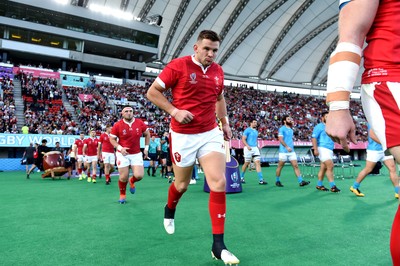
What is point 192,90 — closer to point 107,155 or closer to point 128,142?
point 128,142

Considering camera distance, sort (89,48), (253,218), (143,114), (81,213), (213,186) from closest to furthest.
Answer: (213,186) → (253,218) → (81,213) → (143,114) → (89,48)

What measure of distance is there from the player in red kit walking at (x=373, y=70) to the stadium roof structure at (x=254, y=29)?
134 feet

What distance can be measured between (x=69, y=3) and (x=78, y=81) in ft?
37.7

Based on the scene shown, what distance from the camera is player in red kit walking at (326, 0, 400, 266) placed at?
4.72ft

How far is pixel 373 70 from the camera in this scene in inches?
60.6

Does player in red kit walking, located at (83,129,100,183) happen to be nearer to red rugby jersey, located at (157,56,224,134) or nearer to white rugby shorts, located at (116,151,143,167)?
white rugby shorts, located at (116,151,143,167)

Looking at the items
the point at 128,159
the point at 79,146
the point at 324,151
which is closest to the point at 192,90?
the point at 128,159

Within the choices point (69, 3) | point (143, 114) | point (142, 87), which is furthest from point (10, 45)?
point (143, 114)

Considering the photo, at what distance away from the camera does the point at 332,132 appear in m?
1.42

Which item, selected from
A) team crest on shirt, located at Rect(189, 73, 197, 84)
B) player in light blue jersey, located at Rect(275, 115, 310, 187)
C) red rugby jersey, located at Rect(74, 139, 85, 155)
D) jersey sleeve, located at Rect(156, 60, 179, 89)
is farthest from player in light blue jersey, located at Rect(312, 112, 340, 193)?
red rugby jersey, located at Rect(74, 139, 85, 155)

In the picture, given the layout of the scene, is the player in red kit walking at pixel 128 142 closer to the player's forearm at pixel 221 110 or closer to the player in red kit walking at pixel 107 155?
the player's forearm at pixel 221 110

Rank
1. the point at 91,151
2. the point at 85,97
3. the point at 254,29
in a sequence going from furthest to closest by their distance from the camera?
the point at 254,29, the point at 85,97, the point at 91,151

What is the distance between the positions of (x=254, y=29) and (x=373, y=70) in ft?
152

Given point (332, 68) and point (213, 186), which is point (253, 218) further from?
point (332, 68)
